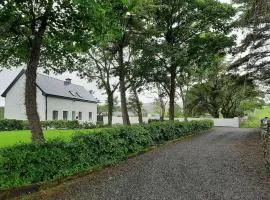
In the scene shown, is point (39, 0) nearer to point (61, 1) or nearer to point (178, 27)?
point (61, 1)

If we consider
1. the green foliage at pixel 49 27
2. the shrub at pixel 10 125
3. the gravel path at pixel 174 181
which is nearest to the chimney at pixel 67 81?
the shrub at pixel 10 125

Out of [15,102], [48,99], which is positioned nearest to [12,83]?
[15,102]

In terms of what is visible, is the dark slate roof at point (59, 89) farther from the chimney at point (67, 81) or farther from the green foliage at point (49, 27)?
the green foliage at point (49, 27)

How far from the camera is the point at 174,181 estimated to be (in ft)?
33.5

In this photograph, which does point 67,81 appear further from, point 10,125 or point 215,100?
point 215,100

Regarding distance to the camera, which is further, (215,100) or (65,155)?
(215,100)

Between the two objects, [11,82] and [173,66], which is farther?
[11,82]

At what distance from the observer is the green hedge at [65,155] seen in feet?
28.7

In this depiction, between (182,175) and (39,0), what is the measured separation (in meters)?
7.46

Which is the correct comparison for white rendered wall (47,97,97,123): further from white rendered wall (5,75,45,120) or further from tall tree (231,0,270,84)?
tall tree (231,0,270,84)

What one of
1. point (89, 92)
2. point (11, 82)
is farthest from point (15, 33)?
point (89, 92)

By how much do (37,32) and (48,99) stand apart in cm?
2800

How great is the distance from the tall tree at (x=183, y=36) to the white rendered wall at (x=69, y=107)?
16.0 meters

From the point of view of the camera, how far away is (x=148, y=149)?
1825 centimetres
